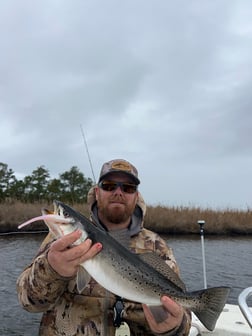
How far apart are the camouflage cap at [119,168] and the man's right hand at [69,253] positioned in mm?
984

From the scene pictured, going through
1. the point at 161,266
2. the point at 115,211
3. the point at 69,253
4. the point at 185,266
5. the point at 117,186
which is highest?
the point at 117,186

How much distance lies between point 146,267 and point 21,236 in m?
25.8

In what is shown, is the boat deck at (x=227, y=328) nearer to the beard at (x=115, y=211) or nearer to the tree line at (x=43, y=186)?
the beard at (x=115, y=211)

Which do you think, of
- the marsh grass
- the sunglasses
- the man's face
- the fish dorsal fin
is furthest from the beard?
the marsh grass

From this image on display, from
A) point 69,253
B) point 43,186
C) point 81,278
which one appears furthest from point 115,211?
point 43,186

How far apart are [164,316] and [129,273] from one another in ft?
1.32

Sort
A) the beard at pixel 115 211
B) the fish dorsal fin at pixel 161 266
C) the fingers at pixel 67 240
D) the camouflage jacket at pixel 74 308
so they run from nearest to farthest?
the fingers at pixel 67 240 → the camouflage jacket at pixel 74 308 → the fish dorsal fin at pixel 161 266 → the beard at pixel 115 211

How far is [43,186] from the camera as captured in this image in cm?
4325

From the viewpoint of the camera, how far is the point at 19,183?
4306cm

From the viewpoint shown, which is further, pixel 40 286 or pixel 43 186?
pixel 43 186

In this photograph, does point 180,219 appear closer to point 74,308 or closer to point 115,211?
point 115,211

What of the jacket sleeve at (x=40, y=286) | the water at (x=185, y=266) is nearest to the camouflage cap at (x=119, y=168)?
the jacket sleeve at (x=40, y=286)

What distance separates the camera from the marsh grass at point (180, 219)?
30.7m

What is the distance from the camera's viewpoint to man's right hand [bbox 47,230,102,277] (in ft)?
8.93
